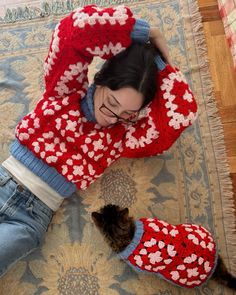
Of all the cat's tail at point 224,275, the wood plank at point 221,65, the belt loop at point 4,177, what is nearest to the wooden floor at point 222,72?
the wood plank at point 221,65

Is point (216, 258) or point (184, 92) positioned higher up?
point (184, 92)

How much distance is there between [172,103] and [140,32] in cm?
→ 21

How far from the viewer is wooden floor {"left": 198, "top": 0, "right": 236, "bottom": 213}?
1386mm

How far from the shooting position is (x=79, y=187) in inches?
48.2

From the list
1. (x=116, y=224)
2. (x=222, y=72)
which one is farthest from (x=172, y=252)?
(x=222, y=72)

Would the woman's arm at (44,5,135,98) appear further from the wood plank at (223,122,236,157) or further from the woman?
the wood plank at (223,122,236,157)

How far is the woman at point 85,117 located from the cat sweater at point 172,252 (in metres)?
0.26

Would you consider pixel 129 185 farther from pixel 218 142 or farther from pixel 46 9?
pixel 46 9

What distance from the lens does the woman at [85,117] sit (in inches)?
39.7

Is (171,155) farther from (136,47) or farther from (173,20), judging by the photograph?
(173,20)

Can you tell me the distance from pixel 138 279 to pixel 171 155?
43cm

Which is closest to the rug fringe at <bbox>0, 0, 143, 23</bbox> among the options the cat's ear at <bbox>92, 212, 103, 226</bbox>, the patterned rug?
the patterned rug

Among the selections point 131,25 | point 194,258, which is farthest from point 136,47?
point 194,258

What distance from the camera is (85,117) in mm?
1159
